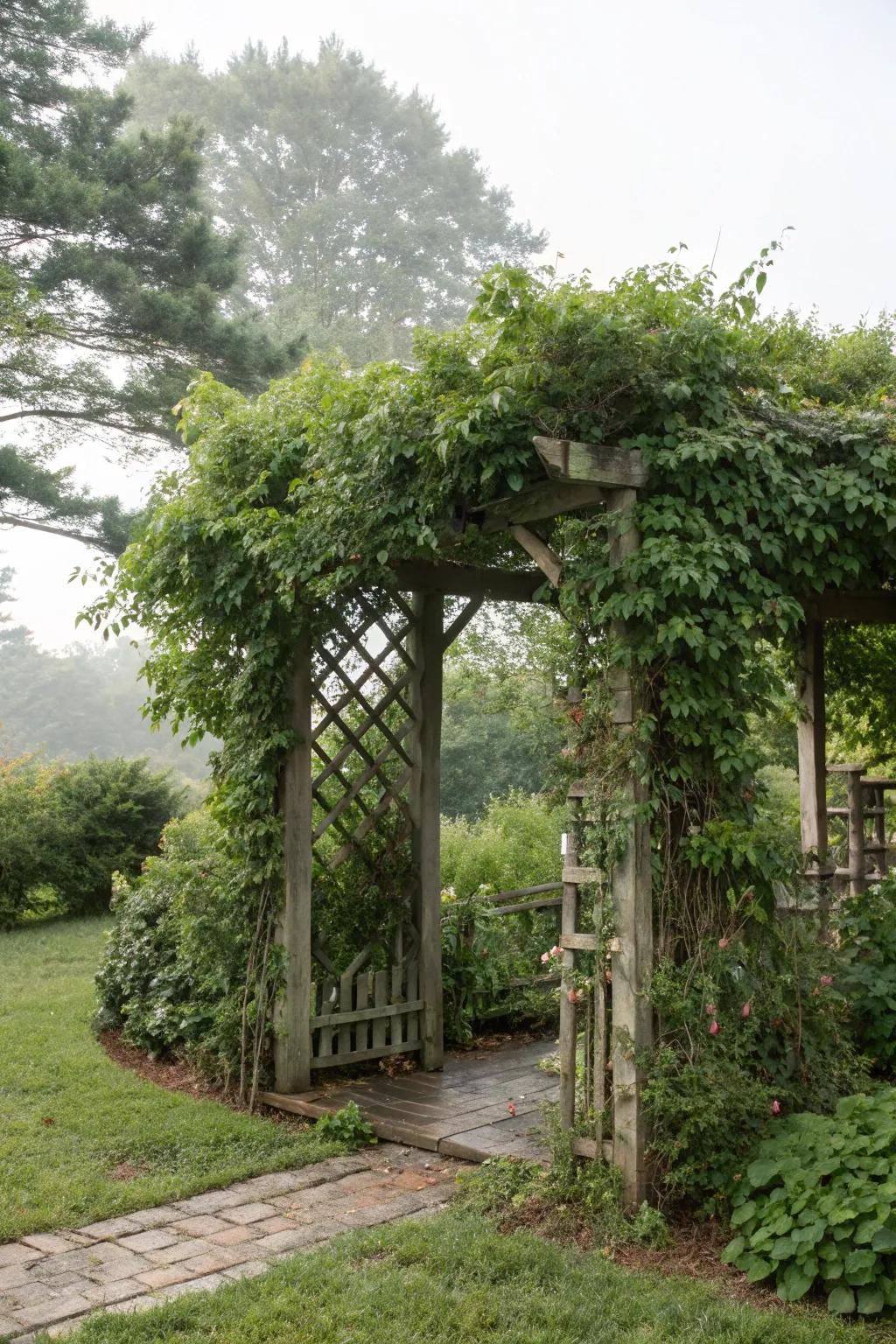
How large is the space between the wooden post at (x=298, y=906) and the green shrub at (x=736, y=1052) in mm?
2137

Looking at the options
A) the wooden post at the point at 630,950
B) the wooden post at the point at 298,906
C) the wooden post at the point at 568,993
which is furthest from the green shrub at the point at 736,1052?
the wooden post at the point at 298,906

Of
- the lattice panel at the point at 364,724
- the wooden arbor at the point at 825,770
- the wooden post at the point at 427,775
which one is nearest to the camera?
the lattice panel at the point at 364,724

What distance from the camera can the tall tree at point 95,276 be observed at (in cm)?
1339

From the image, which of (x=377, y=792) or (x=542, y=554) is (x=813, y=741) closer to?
(x=377, y=792)

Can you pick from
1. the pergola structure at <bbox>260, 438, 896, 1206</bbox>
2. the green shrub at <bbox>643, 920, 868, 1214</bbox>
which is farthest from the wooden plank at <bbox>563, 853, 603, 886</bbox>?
the pergola structure at <bbox>260, 438, 896, 1206</bbox>

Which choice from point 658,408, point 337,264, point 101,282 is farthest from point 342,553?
point 337,264

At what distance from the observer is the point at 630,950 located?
4.18 metres

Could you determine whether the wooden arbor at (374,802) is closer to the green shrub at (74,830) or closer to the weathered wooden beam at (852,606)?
the weathered wooden beam at (852,606)

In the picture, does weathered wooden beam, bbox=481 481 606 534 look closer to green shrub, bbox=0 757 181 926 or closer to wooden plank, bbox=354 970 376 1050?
wooden plank, bbox=354 970 376 1050

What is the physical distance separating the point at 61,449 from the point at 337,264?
976 centimetres

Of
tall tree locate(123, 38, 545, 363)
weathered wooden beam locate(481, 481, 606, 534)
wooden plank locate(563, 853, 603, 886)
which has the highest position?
tall tree locate(123, 38, 545, 363)

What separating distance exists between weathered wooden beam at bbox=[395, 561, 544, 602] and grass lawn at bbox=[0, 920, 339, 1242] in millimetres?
2720

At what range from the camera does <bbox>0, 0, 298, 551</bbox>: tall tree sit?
13391mm

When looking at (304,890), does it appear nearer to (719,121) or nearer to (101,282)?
(101,282)
